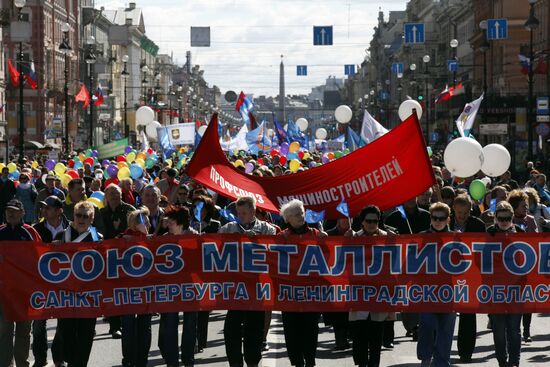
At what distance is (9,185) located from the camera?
24.9m

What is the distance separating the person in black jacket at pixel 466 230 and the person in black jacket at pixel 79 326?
10.9ft

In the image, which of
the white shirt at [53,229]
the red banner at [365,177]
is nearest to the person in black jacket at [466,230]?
the red banner at [365,177]

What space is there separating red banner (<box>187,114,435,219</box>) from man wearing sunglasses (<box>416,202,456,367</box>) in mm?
498

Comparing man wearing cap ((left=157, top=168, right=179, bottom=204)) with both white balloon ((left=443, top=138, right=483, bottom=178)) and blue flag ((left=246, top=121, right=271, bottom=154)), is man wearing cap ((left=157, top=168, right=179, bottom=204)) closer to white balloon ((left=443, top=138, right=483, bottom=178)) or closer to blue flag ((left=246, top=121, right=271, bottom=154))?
white balloon ((left=443, top=138, right=483, bottom=178))

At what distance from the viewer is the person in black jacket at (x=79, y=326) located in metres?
11.2

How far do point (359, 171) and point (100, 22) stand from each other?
114881 millimetres

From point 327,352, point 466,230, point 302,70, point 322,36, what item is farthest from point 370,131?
point 302,70

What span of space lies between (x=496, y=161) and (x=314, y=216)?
37.5 feet

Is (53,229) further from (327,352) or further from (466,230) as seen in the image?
(466,230)

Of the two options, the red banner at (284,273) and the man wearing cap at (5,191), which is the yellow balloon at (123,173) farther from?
the red banner at (284,273)

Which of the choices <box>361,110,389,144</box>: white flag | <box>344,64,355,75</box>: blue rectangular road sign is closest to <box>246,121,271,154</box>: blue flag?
<box>361,110,389,144</box>: white flag

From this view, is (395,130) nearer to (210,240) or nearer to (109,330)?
(210,240)

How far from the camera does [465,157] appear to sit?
68.6 feet

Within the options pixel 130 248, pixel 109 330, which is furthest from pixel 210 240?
pixel 109 330
